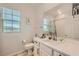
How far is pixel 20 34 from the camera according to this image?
1586 millimetres

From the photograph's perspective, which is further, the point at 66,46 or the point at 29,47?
the point at 29,47

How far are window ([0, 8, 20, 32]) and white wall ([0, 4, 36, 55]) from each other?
0.06m

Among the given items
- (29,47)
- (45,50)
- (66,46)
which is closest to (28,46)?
(29,47)

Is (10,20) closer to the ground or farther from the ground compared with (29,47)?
farther from the ground

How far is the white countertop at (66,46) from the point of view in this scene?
137cm

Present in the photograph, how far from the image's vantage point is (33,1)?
1.55m

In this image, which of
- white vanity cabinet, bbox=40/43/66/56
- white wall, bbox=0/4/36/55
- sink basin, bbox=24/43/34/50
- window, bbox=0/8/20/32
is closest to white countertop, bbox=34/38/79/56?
white vanity cabinet, bbox=40/43/66/56

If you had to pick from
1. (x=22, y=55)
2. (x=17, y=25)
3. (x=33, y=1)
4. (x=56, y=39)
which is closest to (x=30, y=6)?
(x=33, y=1)

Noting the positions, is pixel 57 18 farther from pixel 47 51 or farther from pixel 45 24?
pixel 47 51

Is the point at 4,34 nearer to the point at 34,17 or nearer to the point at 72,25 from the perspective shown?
the point at 34,17

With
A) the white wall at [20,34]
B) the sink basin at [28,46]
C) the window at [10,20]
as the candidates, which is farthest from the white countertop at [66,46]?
the window at [10,20]

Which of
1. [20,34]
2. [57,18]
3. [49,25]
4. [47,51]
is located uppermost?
[57,18]

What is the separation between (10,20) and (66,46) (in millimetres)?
924

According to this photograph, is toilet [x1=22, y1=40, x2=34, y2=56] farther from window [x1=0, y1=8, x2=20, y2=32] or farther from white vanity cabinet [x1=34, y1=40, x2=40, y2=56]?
window [x1=0, y1=8, x2=20, y2=32]
